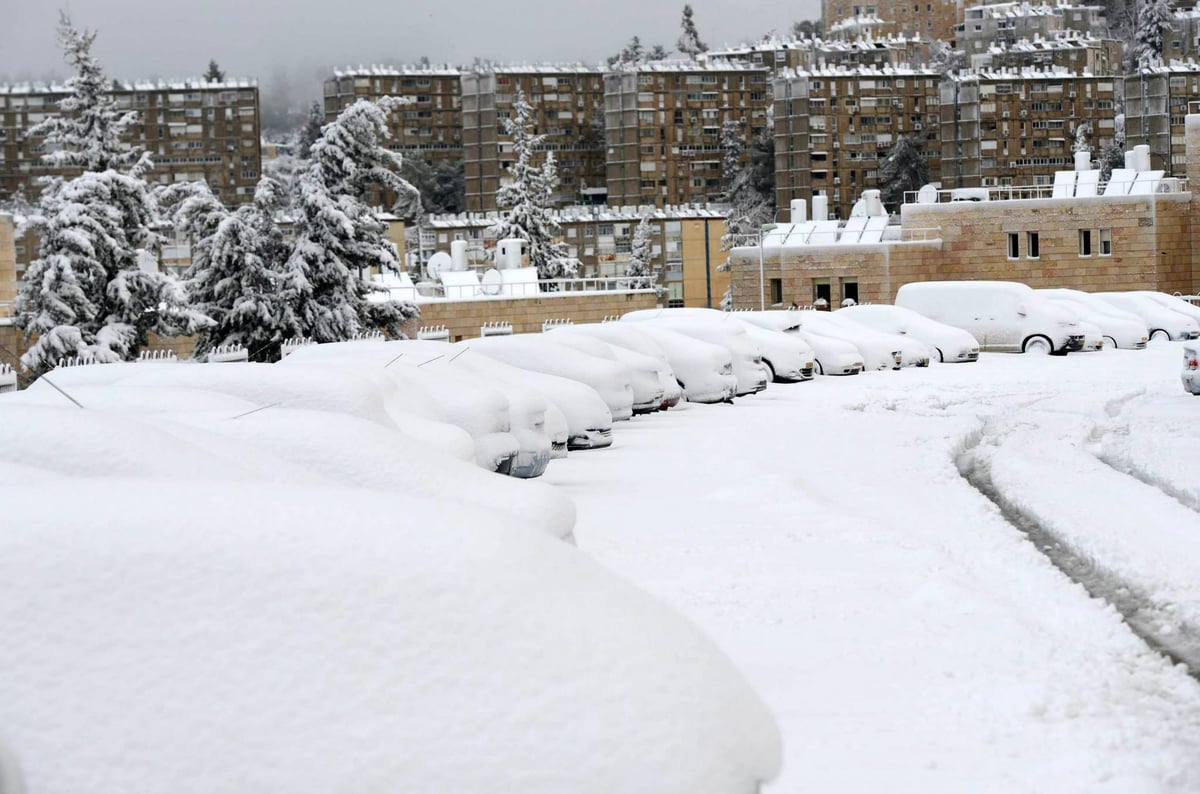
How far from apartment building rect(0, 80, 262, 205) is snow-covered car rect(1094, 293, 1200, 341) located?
Answer: 381ft

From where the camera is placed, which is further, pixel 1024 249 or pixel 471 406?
pixel 1024 249

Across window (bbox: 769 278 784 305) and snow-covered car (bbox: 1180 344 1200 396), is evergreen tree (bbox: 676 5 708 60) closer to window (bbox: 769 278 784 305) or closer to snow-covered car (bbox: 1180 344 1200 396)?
window (bbox: 769 278 784 305)

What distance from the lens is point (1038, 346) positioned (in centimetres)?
3366

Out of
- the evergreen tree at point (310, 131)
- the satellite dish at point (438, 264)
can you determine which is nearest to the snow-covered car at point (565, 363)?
the satellite dish at point (438, 264)

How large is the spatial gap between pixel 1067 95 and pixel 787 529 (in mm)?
125870

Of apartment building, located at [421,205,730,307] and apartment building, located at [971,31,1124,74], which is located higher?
apartment building, located at [971,31,1124,74]

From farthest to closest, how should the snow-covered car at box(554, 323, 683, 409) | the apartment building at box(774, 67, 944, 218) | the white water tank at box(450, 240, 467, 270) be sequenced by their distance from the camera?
the apartment building at box(774, 67, 944, 218) < the white water tank at box(450, 240, 467, 270) < the snow-covered car at box(554, 323, 683, 409)

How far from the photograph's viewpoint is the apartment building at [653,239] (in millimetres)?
110000

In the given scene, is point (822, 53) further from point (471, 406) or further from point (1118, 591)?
point (1118, 591)

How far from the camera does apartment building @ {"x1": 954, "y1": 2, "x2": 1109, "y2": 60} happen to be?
164m

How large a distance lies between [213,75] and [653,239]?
2651 inches

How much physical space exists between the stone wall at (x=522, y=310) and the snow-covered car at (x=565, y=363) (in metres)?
24.2

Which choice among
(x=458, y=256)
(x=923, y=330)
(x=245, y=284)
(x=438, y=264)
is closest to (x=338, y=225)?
(x=245, y=284)

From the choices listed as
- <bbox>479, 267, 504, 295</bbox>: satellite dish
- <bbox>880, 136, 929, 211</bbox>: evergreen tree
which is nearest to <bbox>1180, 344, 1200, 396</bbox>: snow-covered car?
<bbox>479, 267, 504, 295</bbox>: satellite dish
